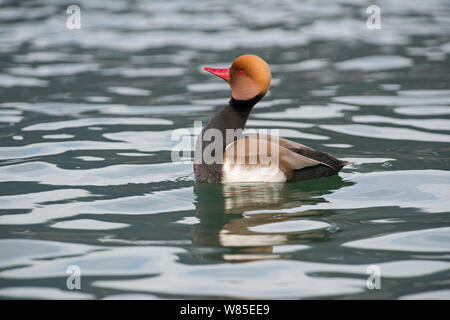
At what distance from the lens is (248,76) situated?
19.2 ft

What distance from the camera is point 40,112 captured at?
29.1 ft

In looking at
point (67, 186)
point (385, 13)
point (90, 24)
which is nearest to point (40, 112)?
point (67, 186)

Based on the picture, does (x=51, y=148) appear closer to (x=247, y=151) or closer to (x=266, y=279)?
(x=247, y=151)

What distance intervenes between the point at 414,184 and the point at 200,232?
2.19 m

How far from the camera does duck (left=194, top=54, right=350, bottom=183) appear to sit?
575cm

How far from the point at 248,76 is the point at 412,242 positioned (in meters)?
2.02

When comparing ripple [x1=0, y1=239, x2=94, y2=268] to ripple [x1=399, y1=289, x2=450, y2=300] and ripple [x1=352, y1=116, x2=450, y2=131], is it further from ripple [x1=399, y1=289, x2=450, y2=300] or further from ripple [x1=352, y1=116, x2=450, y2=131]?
ripple [x1=352, y1=116, x2=450, y2=131]

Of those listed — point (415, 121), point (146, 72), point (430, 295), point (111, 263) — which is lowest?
point (430, 295)

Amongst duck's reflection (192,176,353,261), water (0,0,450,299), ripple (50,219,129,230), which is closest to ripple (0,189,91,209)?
water (0,0,450,299)

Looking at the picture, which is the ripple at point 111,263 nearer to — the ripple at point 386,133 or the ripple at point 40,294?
the ripple at point 40,294

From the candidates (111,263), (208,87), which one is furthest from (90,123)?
(111,263)

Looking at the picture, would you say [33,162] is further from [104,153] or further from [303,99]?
[303,99]

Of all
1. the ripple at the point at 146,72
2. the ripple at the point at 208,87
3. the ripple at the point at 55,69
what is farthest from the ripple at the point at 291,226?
the ripple at the point at 55,69

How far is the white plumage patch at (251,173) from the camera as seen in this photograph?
18.9ft
